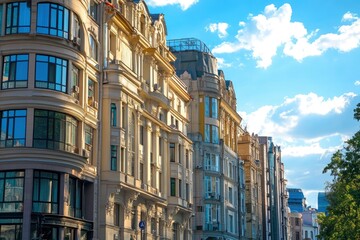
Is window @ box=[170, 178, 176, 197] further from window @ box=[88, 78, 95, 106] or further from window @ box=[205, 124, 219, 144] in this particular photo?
window @ box=[88, 78, 95, 106]

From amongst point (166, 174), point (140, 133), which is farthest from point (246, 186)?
point (140, 133)

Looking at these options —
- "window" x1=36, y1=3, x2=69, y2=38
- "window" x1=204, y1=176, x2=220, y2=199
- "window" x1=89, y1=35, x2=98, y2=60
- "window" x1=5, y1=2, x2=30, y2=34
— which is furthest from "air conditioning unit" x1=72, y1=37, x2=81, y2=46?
"window" x1=204, y1=176, x2=220, y2=199

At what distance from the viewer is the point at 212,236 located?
81812mm

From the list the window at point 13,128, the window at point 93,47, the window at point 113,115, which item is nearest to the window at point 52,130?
→ the window at point 13,128

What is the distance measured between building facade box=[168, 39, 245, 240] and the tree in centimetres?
1441

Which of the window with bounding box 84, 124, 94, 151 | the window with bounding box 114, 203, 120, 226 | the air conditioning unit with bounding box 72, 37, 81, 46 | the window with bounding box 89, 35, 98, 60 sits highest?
the window with bounding box 89, 35, 98, 60

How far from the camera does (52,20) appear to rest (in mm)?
45656

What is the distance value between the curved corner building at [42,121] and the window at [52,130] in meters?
0.03

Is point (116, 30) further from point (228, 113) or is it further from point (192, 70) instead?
point (228, 113)

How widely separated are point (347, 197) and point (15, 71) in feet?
94.9

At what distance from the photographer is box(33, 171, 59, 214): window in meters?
43.0

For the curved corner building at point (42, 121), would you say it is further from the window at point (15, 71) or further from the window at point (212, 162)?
the window at point (212, 162)

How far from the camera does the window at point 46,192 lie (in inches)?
1692

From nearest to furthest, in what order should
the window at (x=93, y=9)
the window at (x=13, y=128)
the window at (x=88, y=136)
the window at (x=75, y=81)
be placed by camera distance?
the window at (x=13, y=128), the window at (x=75, y=81), the window at (x=88, y=136), the window at (x=93, y=9)
